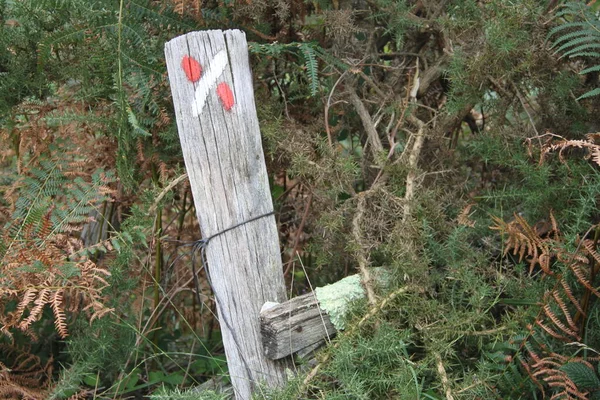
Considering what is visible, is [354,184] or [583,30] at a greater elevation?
[583,30]

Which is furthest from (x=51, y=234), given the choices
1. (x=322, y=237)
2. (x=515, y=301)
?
(x=515, y=301)

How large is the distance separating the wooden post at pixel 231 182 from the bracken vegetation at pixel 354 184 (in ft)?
0.57

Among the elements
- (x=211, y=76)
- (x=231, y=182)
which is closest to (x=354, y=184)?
(x=231, y=182)

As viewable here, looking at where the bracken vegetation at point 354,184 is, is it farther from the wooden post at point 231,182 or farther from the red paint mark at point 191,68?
the red paint mark at point 191,68

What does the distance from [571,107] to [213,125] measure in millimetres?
1645

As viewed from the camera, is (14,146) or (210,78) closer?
(210,78)

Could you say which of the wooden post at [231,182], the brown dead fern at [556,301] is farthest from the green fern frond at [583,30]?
the wooden post at [231,182]

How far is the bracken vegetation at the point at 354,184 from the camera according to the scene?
8.29 ft

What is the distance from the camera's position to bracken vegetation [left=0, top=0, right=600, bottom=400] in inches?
99.4

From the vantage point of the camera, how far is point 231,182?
2578mm

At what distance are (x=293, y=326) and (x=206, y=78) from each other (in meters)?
0.99

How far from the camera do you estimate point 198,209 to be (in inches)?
104

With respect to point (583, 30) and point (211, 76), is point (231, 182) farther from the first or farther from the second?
point (583, 30)

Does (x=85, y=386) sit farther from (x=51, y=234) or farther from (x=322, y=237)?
(x=322, y=237)
